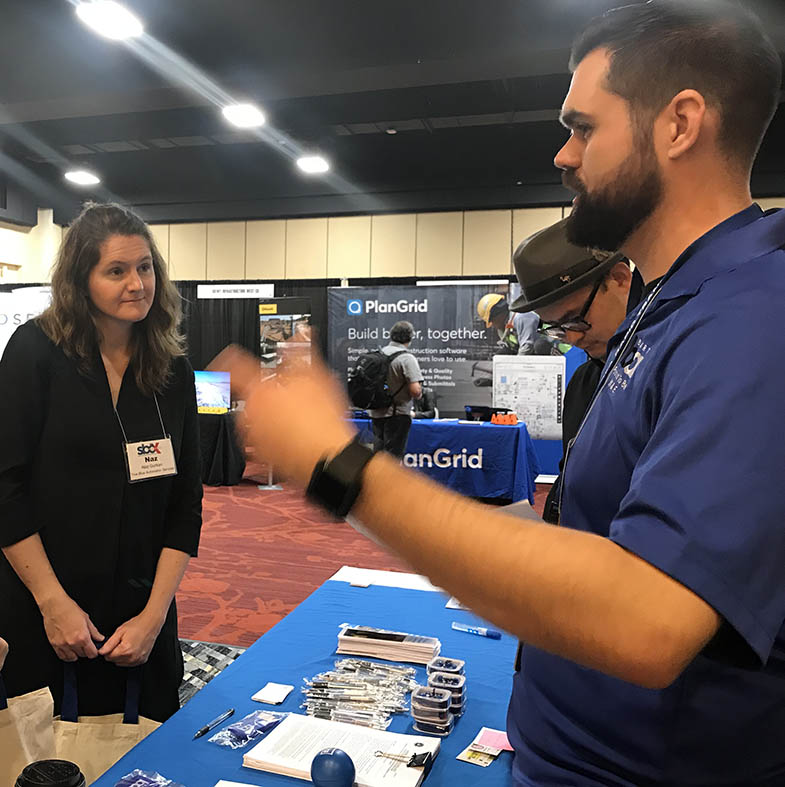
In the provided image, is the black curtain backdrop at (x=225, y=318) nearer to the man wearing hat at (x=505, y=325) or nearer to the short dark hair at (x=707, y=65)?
the man wearing hat at (x=505, y=325)

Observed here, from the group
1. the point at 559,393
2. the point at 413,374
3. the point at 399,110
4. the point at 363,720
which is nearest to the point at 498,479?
the point at 413,374

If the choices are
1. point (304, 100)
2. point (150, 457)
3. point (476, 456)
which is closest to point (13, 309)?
point (304, 100)

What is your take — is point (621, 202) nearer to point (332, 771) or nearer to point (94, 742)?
point (332, 771)

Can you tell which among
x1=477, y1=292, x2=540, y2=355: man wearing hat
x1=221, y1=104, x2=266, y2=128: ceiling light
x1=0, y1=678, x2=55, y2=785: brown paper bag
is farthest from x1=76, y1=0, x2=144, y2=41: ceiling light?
x1=477, y1=292, x2=540, y2=355: man wearing hat

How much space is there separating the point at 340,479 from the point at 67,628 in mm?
1103

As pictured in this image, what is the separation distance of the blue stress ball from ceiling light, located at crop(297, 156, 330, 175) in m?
7.44

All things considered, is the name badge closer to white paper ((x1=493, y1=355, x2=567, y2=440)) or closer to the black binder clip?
the black binder clip

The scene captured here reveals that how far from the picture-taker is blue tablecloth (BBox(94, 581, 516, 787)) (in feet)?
3.84

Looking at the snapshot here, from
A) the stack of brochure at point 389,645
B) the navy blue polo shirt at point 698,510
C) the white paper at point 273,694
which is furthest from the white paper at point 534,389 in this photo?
the navy blue polo shirt at point 698,510

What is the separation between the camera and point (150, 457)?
5.27ft

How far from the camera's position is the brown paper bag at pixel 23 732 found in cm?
112

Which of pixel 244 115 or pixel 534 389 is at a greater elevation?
pixel 244 115

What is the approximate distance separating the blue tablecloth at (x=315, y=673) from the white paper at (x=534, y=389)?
5.78m

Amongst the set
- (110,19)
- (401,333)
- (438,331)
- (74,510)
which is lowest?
(74,510)
